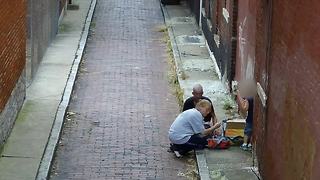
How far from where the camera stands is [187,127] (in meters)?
13.0

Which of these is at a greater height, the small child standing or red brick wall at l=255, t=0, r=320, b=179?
red brick wall at l=255, t=0, r=320, b=179

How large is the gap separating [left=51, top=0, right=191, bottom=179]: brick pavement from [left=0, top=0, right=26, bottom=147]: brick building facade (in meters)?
0.98

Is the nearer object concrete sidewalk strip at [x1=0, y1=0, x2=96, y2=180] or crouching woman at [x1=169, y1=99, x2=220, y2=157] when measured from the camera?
concrete sidewalk strip at [x1=0, y1=0, x2=96, y2=180]

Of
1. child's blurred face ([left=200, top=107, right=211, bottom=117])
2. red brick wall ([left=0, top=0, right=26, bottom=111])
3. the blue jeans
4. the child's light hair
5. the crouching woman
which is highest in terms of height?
red brick wall ([left=0, top=0, right=26, bottom=111])

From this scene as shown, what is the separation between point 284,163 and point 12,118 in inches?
227

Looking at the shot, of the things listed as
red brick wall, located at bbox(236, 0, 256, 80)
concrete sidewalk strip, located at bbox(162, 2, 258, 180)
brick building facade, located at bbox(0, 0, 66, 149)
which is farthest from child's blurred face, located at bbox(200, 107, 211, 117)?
brick building facade, located at bbox(0, 0, 66, 149)

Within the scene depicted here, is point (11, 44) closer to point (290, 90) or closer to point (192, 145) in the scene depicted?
point (192, 145)

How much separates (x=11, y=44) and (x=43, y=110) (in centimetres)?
161

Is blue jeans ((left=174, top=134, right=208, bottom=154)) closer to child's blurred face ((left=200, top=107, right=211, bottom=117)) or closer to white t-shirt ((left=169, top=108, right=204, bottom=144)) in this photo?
white t-shirt ((left=169, top=108, right=204, bottom=144))

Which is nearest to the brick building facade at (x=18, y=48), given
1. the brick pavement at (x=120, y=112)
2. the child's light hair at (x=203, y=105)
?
the brick pavement at (x=120, y=112)

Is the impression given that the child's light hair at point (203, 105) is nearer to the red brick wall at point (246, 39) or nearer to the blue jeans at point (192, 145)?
the blue jeans at point (192, 145)

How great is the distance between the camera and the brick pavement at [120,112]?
42.2 ft

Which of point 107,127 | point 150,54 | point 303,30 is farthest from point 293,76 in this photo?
point 150,54

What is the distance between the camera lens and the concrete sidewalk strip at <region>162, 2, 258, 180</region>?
40.9ft
